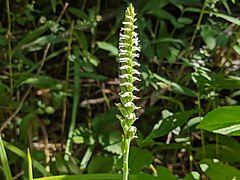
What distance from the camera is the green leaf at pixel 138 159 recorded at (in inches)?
59.5

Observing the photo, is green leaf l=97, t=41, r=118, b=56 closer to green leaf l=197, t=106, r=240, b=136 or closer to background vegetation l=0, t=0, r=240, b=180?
background vegetation l=0, t=0, r=240, b=180

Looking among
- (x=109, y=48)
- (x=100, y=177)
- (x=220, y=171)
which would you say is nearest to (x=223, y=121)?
(x=220, y=171)

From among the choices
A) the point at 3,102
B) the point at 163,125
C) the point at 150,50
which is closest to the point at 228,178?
the point at 163,125

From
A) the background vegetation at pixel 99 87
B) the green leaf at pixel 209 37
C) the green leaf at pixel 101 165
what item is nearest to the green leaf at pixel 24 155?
the background vegetation at pixel 99 87

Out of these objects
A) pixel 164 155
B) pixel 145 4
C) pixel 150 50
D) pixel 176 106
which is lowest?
pixel 164 155

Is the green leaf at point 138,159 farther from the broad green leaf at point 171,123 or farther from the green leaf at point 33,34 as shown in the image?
the green leaf at point 33,34

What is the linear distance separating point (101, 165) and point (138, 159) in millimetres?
175

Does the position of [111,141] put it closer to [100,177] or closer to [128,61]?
[100,177]

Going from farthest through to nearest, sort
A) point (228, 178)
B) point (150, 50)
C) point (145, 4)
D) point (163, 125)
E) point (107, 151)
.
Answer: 1. point (145, 4)
2. point (150, 50)
3. point (107, 151)
4. point (163, 125)
5. point (228, 178)

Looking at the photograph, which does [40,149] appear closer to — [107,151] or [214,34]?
[107,151]

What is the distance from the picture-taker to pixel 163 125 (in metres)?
1.64

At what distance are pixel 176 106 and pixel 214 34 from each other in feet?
0.86

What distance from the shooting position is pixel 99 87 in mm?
2137

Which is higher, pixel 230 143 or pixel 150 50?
pixel 150 50
